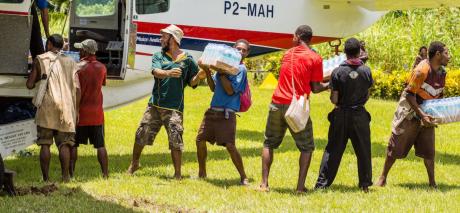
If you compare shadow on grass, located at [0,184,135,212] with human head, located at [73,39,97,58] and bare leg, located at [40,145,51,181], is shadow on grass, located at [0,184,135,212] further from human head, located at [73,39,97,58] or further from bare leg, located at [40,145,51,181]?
human head, located at [73,39,97,58]

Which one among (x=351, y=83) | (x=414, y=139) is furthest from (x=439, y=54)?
(x=351, y=83)

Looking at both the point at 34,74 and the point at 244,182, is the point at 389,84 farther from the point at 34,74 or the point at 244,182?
the point at 34,74

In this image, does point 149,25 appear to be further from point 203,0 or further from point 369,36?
point 369,36

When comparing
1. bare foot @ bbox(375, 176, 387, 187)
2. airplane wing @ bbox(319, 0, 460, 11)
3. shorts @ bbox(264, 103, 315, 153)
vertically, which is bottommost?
bare foot @ bbox(375, 176, 387, 187)

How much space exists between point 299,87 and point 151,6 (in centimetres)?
399

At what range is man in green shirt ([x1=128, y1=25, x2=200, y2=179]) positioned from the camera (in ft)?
30.0

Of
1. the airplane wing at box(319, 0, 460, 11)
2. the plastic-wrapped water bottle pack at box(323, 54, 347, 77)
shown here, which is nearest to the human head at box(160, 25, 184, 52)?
the plastic-wrapped water bottle pack at box(323, 54, 347, 77)

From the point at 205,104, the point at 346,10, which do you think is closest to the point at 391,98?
the point at 205,104

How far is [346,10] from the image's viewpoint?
14.3m

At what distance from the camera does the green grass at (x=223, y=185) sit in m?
7.73

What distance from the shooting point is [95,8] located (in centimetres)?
1147

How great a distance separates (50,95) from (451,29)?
654 inches

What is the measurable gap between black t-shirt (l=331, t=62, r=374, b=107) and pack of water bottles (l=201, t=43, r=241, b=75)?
1086 millimetres

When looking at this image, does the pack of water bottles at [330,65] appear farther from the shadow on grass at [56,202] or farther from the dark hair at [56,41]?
the dark hair at [56,41]
